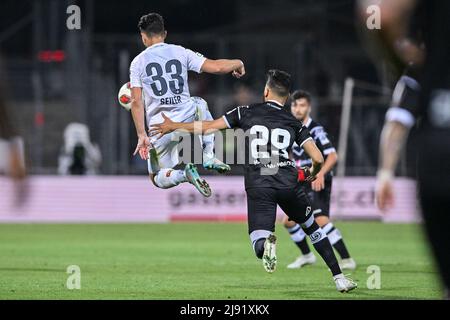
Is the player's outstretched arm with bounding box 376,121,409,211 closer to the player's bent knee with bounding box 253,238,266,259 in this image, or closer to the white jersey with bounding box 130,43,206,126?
the player's bent knee with bounding box 253,238,266,259

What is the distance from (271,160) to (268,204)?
0.48 metres

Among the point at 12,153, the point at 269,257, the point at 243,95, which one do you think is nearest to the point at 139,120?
the point at 269,257

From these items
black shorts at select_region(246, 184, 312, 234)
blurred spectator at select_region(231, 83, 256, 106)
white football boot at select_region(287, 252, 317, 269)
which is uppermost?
blurred spectator at select_region(231, 83, 256, 106)

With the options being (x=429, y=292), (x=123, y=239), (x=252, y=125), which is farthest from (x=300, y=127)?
(x=123, y=239)

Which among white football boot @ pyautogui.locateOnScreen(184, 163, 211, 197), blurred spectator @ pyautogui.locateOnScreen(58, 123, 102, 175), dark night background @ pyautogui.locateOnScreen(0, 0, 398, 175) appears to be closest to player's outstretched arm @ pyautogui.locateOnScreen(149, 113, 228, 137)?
white football boot @ pyautogui.locateOnScreen(184, 163, 211, 197)

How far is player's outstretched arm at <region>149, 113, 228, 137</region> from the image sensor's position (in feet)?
35.3

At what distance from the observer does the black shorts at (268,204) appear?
11.0 metres

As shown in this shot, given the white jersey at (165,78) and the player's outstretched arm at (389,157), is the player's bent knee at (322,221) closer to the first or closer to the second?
the white jersey at (165,78)

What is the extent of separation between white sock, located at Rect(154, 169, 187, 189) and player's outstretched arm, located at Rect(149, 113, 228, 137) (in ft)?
2.69

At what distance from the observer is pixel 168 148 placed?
1269cm

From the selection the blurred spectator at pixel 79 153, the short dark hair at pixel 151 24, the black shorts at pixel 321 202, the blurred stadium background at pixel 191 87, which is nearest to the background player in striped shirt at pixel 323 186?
the black shorts at pixel 321 202

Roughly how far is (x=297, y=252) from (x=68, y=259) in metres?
4.26

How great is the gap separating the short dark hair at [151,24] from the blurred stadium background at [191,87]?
43.5 ft
